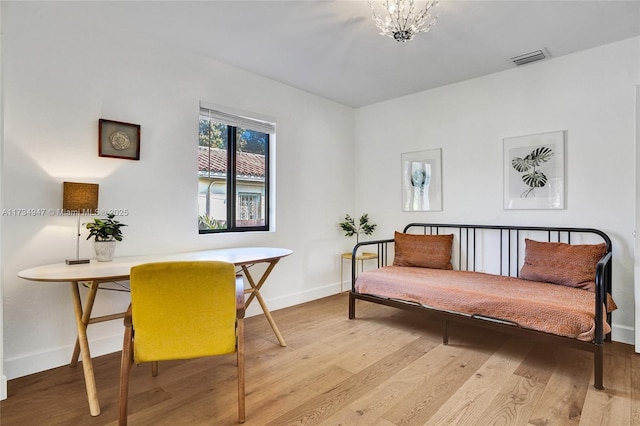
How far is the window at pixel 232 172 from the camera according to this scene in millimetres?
3199

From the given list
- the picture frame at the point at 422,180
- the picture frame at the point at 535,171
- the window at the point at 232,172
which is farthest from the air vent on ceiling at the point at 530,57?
the window at the point at 232,172

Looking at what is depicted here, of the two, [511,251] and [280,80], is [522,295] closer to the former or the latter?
[511,251]

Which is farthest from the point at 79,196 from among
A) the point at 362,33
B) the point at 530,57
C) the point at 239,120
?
the point at 530,57

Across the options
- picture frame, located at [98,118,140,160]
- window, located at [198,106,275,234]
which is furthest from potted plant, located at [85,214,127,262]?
window, located at [198,106,275,234]

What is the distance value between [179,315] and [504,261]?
3.06 meters

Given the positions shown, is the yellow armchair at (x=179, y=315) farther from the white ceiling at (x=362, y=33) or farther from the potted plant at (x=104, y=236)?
the white ceiling at (x=362, y=33)

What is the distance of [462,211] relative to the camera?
3662 millimetres

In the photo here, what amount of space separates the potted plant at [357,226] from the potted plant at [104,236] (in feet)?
8.65

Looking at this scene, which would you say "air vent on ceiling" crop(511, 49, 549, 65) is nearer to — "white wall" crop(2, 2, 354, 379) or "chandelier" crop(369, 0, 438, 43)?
"chandelier" crop(369, 0, 438, 43)

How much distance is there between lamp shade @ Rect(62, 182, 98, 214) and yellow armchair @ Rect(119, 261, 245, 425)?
41.6 inches

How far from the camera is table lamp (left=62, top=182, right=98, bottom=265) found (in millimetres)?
2213

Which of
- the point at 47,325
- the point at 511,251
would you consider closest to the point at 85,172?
the point at 47,325

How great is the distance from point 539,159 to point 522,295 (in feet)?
4.67

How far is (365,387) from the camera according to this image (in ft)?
6.67
